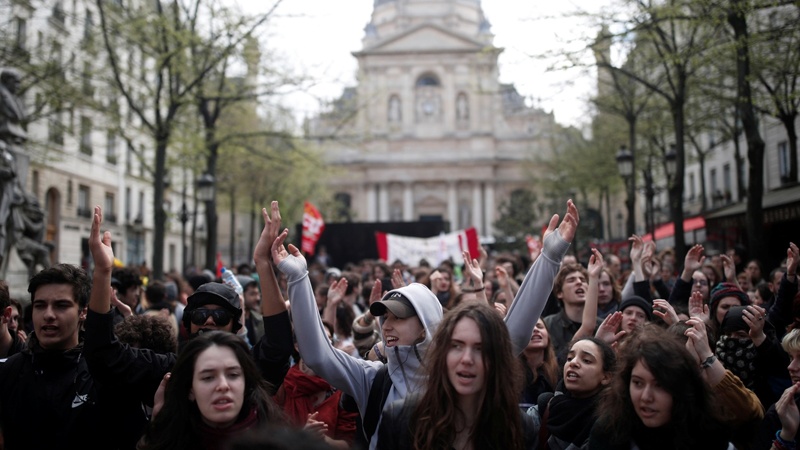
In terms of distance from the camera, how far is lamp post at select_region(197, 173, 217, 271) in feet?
68.6

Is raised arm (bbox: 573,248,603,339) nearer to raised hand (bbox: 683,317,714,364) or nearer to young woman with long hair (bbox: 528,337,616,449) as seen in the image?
young woman with long hair (bbox: 528,337,616,449)

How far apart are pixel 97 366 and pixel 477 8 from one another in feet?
258

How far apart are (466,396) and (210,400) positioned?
1.11 meters

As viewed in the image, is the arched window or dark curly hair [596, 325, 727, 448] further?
the arched window

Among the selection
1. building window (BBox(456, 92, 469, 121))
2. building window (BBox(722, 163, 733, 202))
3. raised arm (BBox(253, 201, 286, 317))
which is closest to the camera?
raised arm (BBox(253, 201, 286, 317))

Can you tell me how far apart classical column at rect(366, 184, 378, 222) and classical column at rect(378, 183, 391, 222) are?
361mm

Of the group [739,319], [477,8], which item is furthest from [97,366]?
[477,8]

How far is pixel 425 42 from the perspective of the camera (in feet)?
230

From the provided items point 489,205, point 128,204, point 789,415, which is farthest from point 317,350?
point 489,205

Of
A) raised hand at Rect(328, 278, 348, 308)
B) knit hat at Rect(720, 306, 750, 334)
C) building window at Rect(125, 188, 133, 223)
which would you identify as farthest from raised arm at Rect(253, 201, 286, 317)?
building window at Rect(125, 188, 133, 223)

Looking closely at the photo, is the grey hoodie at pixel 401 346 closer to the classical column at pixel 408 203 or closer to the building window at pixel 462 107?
the classical column at pixel 408 203

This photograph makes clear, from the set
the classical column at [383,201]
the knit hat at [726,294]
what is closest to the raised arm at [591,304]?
the knit hat at [726,294]

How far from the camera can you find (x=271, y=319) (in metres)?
4.27

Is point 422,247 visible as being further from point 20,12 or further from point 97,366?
point 97,366
